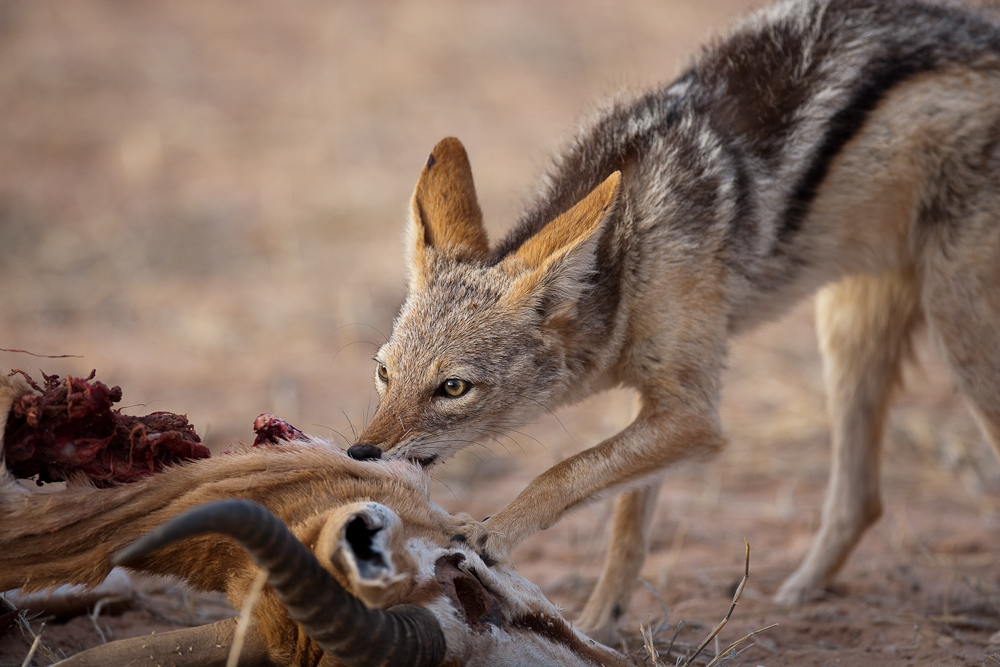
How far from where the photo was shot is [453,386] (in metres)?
4.18

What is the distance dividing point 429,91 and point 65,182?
4.97 m

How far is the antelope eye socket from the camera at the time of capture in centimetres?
417

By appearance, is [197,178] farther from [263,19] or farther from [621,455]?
[621,455]

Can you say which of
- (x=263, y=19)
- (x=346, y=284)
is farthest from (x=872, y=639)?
(x=263, y=19)

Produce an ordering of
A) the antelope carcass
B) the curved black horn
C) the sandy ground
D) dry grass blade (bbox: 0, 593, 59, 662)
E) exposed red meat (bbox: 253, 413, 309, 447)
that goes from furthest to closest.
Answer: the sandy ground
exposed red meat (bbox: 253, 413, 309, 447)
dry grass blade (bbox: 0, 593, 59, 662)
the antelope carcass
the curved black horn

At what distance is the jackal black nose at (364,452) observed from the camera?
3678 millimetres

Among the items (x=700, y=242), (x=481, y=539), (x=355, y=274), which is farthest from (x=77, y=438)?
(x=355, y=274)

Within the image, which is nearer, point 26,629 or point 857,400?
point 26,629

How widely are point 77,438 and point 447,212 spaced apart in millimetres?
2056

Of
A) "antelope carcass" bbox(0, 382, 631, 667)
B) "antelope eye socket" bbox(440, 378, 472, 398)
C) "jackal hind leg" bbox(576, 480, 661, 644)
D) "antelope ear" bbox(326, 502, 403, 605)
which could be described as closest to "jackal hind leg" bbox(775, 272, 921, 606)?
"jackal hind leg" bbox(576, 480, 661, 644)

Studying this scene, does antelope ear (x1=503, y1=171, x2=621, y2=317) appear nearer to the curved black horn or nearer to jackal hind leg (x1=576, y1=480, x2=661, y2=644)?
jackal hind leg (x1=576, y1=480, x2=661, y2=644)

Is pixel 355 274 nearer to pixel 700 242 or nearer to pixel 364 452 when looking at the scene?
pixel 700 242

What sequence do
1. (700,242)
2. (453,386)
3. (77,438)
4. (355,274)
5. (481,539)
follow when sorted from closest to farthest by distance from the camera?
(77,438) < (481,539) < (453,386) < (700,242) < (355,274)

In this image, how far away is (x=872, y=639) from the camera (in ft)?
15.2
